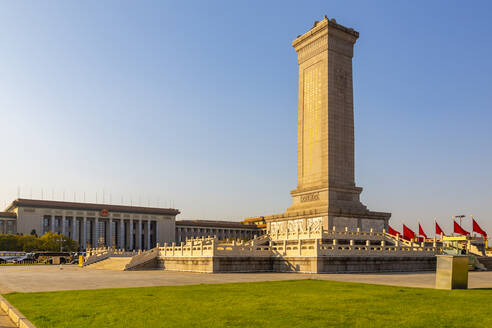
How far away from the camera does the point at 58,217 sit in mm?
121062

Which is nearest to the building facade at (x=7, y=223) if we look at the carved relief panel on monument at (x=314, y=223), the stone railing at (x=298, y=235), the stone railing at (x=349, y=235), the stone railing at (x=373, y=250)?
the carved relief panel on monument at (x=314, y=223)

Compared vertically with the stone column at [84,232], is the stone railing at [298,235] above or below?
above

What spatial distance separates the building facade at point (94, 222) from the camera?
382 ft

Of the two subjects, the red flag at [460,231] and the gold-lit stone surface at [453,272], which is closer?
the gold-lit stone surface at [453,272]

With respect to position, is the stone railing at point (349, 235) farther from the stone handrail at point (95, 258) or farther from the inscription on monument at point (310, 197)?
the stone handrail at point (95, 258)

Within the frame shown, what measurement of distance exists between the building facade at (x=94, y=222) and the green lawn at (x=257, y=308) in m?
107

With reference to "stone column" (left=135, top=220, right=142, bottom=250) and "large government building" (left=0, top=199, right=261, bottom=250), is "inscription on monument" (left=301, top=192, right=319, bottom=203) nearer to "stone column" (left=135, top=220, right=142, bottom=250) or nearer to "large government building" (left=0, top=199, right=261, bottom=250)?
"large government building" (left=0, top=199, right=261, bottom=250)

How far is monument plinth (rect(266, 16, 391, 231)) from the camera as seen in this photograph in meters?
50.4

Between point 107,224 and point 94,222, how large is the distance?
10.4 ft

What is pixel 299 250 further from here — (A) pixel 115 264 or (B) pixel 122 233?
(B) pixel 122 233

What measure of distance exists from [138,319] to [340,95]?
45.6m

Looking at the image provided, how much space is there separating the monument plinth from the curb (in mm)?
37367

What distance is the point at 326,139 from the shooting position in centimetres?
5194

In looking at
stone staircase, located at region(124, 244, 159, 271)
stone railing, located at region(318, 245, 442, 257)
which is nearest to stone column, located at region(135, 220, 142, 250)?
stone staircase, located at region(124, 244, 159, 271)
